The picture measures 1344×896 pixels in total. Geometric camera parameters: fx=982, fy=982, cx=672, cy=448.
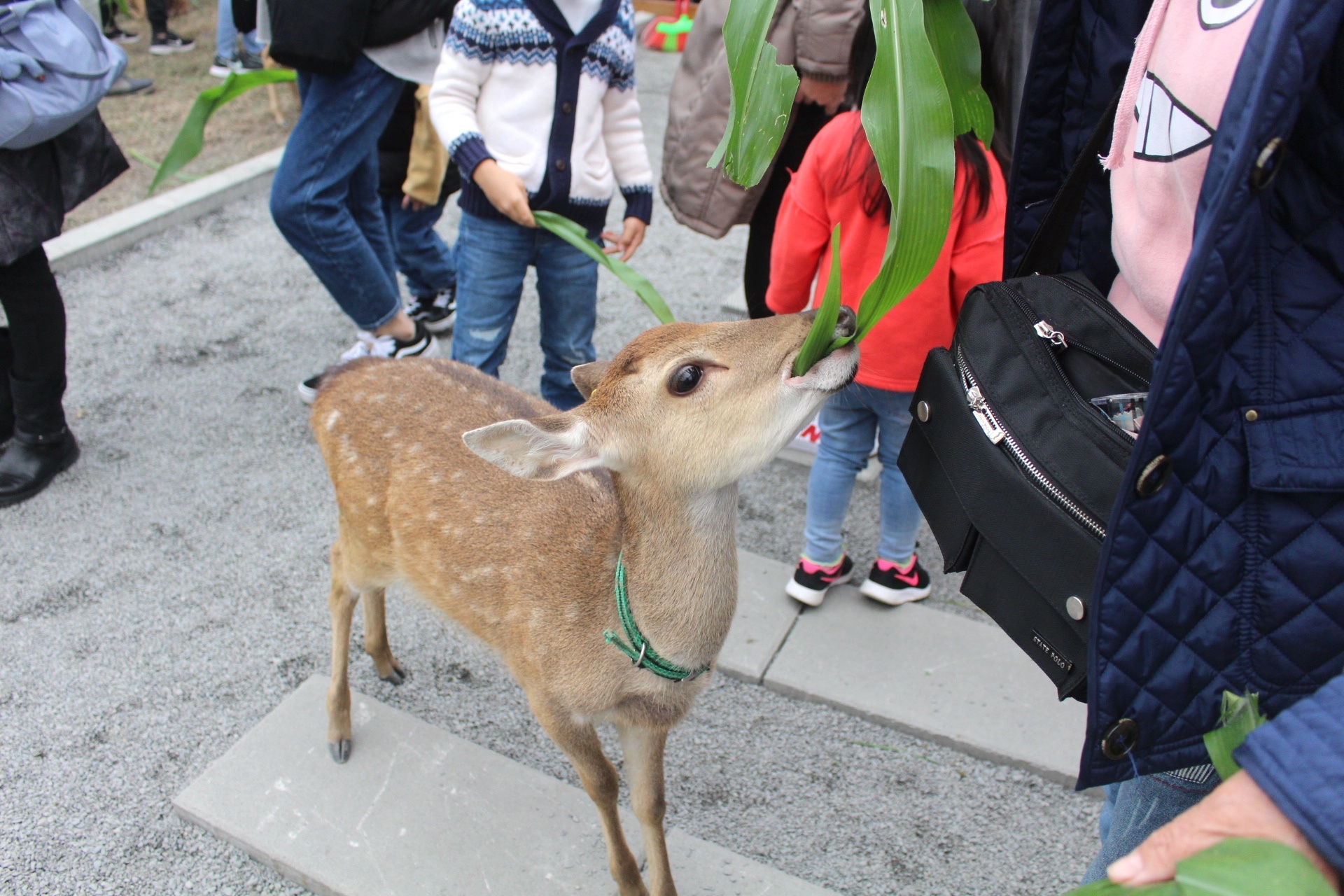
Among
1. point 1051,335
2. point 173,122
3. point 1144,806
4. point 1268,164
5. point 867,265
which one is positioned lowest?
point 173,122

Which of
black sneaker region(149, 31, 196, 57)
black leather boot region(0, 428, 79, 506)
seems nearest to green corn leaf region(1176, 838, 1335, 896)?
black leather boot region(0, 428, 79, 506)

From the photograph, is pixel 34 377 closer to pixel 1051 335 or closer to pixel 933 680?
pixel 933 680

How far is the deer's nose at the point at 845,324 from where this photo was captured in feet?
5.80

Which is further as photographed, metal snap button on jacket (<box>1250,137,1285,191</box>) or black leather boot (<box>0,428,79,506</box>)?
black leather boot (<box>0,428,79,506</box>)

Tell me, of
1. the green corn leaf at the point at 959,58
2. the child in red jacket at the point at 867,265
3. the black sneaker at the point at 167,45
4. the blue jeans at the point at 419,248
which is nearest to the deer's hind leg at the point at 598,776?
the child in red jacket at the point at 867,265

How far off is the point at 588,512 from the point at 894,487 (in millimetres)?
1215

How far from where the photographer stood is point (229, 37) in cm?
645

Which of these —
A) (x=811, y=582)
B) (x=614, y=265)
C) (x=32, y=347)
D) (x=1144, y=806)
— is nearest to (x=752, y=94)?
(x=614, y=265)

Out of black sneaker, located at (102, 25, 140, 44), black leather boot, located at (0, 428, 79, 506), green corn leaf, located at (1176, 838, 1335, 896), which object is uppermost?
green corn leaf, located at (1176, 838, 1335, 896)

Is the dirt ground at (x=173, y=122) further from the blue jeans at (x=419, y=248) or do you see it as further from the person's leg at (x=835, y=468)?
the person's leg at (x=835, y=468)

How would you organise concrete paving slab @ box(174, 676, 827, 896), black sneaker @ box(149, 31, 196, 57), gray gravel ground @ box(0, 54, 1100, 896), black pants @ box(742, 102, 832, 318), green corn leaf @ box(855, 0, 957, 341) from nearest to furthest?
green corn leaf @ box(855, 0, 957, 341)
concrete paving slab @ box(174, 676, 827, 896)
gray gravel ground @ box(0, 54, 1100, 896)
black pants @ box(742, 102, 832, 318)
black sneaker @ box(149, 31, 196, 57)

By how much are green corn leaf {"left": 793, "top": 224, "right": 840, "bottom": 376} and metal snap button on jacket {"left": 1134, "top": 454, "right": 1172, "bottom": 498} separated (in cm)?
58

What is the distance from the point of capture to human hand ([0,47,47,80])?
3.09m

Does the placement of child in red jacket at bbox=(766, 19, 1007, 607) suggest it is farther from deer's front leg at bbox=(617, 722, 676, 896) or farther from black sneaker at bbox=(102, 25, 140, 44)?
black sneaker at bbox=(102, 25, 140, 44)
